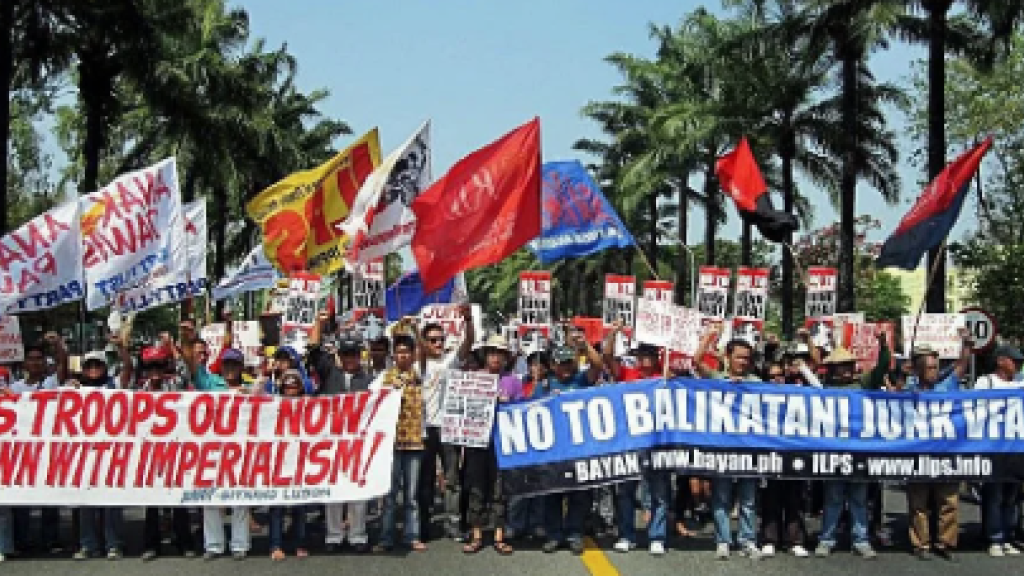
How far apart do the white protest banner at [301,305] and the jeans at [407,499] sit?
8.58m

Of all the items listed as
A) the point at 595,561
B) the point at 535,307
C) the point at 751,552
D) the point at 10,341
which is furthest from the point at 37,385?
the point at 535,307

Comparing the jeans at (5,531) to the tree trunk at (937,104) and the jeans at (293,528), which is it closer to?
the jeans at (293,528)

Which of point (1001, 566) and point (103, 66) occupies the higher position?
point (103, 66)

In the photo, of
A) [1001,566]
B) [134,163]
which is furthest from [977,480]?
[134,163]

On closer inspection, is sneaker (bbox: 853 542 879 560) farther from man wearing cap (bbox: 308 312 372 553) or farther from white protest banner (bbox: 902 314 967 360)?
white protest banner (bbox: 902 314 967 360)

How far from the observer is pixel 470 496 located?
928 cm

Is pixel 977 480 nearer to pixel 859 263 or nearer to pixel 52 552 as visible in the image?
pixel 52 552

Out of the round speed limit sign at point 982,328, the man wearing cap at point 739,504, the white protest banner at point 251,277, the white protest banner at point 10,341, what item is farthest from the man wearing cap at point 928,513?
the white protest banner at point 251,277

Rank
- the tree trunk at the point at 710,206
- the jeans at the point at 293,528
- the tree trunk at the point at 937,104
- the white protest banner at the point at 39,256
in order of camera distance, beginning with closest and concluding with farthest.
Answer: the jeans at the point at 293,528 → the white protest banner at the point at 39,256 → the tree trunk at the point at 937,104 → the tree trunk at the point at 710,206

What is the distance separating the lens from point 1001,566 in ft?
28.0

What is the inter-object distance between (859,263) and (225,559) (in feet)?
206

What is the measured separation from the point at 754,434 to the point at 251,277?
41.1 feet

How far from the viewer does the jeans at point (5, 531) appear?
8.86 metres

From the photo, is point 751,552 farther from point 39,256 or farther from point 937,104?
point 937,104
